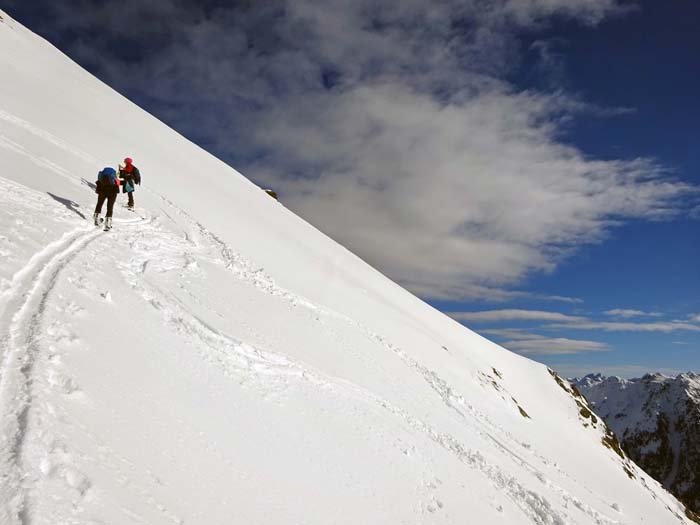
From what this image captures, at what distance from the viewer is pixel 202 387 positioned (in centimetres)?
672

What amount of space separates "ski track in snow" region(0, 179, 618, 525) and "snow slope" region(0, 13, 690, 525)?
0.03 metres

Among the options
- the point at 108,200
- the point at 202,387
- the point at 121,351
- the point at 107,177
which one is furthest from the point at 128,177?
the point at 202,387

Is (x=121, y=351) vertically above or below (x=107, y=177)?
below

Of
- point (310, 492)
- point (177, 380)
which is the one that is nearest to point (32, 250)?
point (177, 380)

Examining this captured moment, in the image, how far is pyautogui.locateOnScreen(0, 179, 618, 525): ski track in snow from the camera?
3714mm

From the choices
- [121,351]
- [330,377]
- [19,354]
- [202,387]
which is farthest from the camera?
[330,377]

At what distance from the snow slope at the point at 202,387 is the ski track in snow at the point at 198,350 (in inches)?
1.1

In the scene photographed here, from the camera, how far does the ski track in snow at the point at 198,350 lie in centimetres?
371

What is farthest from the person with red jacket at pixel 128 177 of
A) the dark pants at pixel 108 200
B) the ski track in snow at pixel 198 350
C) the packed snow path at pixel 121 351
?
the dark pants at pixel 108 200

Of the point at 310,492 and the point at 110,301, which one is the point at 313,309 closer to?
the point at 110,301

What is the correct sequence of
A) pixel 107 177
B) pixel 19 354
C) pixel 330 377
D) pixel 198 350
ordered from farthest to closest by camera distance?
pixel 107 177, pixel 330 377, pixel 198 350, pixel 19 354

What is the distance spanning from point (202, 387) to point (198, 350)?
128cm

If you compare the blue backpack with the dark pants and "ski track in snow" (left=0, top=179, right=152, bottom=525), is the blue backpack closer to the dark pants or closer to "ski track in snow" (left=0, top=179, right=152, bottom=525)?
the dark pants

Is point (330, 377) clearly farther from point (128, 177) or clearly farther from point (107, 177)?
point (128, 177)
